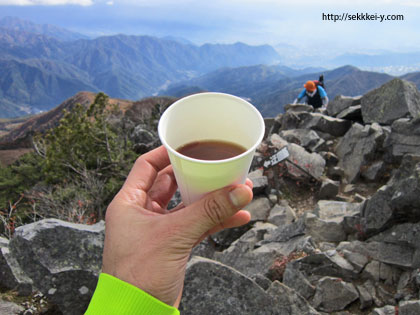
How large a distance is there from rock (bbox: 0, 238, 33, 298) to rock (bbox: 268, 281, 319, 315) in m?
3.25

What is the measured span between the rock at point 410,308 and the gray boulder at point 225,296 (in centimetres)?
132

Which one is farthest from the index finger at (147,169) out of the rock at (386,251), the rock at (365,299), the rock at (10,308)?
the rock at (386,251)

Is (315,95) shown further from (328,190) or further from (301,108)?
(328,190)

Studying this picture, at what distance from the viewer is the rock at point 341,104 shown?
12930 mm

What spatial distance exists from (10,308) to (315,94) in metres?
15.4

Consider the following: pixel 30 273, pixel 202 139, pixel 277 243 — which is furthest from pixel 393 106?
pixel 30 273

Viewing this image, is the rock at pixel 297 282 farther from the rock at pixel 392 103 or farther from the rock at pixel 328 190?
the rock at pixel 392 103

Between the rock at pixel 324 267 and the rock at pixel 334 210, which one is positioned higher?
the rock at pixel 324 267

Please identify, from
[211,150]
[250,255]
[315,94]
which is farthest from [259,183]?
[315,94]

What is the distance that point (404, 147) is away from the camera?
7711 mm

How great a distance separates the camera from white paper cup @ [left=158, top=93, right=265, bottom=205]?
182 centimetres

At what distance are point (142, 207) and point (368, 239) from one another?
4878 mm

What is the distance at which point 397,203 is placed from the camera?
4.80m

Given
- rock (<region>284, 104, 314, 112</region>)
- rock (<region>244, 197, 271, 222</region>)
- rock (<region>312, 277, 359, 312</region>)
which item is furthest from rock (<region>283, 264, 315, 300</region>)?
rock (<region>284, 104, 314, 112</region>)
